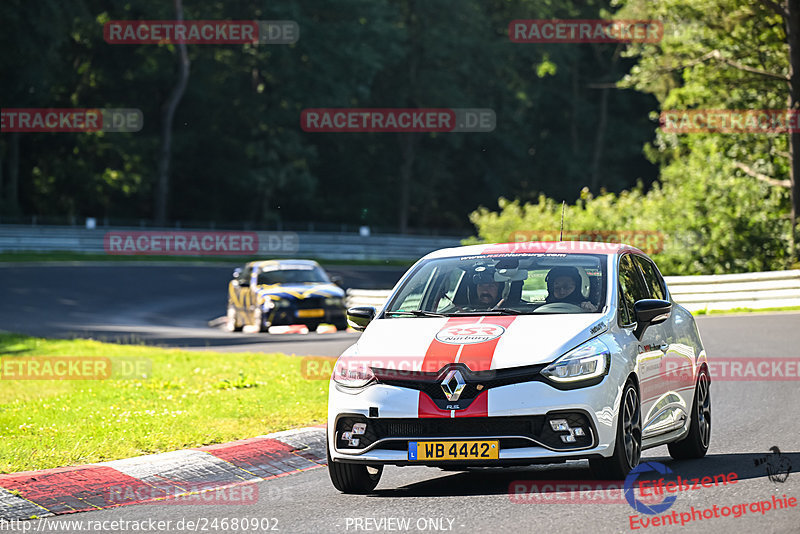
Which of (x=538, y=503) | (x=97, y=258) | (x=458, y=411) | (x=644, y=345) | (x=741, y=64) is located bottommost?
(x=538, y=503)

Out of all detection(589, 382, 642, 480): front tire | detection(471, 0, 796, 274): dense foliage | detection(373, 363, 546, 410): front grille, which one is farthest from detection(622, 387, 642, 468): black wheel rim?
detection(471, 0, 796, 274): dense foliage

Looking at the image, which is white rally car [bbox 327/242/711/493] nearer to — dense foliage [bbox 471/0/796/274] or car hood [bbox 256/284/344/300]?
car hood [bbox 256/284/344/300]

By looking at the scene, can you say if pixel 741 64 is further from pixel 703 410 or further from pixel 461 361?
pixel 461 361

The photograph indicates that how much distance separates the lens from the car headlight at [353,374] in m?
8.09

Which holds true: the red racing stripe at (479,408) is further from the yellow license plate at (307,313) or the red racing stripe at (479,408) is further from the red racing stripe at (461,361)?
the yellow license plate at (307,313)

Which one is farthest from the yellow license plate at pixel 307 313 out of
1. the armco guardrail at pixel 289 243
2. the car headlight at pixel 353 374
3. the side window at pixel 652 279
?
the armco guardrail at pixel 289 243

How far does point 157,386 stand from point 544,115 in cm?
7372

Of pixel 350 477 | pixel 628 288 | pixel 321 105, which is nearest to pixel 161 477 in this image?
pixel 350 477

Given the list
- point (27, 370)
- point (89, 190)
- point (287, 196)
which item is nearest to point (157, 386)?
point (27, 370)

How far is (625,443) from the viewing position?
8.16 metres

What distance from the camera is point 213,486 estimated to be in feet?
29.5

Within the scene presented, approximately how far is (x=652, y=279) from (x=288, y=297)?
57.6 feet

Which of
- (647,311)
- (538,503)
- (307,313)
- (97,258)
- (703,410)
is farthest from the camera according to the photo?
(97,258)

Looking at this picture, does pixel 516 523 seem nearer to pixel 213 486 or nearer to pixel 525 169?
pixel 213 486
